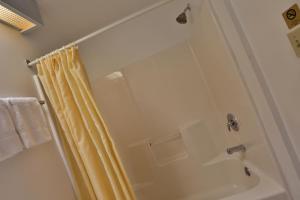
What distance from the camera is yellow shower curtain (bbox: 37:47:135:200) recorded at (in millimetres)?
1651

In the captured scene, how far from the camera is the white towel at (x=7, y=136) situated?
4.18 ft

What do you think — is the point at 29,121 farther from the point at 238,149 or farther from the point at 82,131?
the point at 238,149

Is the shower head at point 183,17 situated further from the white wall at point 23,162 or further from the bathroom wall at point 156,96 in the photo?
the white wall at point 23,162

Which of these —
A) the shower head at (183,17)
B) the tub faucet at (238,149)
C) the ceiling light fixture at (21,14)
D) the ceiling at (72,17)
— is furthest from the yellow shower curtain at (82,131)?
the shower head at (183,17)

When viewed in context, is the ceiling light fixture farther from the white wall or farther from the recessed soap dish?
the recessed soap dish

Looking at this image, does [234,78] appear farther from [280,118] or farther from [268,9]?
[268,9]

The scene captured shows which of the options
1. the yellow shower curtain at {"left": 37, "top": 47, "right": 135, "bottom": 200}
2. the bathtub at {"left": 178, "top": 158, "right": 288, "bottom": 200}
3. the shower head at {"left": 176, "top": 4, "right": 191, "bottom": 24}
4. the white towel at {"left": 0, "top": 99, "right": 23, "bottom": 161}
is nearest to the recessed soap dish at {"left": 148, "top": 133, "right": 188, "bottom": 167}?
the bathtub at {"left": 178, "top": 158, "right": 288, "bottom": 200}

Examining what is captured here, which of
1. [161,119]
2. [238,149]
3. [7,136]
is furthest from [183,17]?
[7,136]

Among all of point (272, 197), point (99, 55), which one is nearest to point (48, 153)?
point (99, 55)

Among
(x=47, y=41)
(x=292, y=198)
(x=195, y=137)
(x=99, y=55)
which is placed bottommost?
(x=292, y=198)

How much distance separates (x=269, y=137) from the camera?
4.63 feet

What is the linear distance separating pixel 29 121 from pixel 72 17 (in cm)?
110

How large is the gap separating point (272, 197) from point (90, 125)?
3.57 ft

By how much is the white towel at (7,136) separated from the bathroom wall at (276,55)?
50.1 inches
